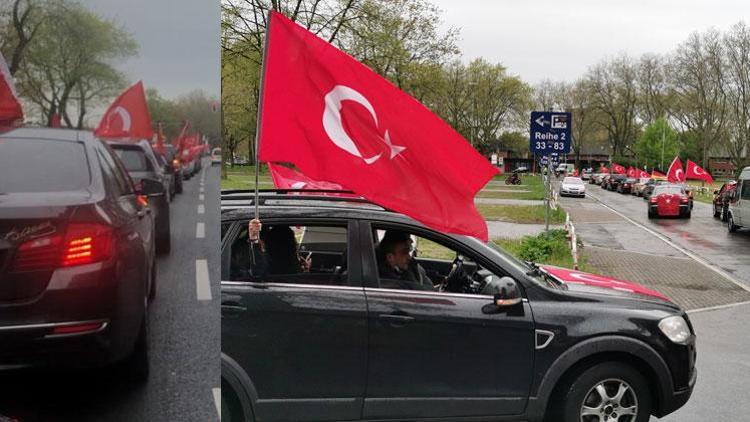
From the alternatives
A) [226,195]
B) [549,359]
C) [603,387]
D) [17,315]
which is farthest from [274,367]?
[17,315]

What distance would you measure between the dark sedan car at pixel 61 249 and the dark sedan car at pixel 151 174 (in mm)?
22

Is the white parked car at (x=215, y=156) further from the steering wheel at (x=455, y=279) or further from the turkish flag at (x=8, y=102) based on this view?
the steering wheel at (x=455, y=279)

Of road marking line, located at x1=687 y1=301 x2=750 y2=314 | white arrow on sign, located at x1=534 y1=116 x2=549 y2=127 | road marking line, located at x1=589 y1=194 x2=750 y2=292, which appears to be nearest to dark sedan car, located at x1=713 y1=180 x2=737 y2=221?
road marking line, located at x1=589 y1=194 x2=750 y2=292

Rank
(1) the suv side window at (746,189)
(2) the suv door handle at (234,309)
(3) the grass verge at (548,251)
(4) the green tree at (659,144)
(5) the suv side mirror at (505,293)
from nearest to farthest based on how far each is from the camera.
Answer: (2) the suv door handle at (234,309), (5) the suv side mirror at (505,293), (3) the grass verge at (548,251), (1) the suv side window at (746,189), (4) the green tree at (659,144)

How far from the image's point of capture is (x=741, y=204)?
75.3 feet

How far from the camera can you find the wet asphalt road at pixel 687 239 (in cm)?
1680

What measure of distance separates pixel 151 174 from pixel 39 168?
19cm

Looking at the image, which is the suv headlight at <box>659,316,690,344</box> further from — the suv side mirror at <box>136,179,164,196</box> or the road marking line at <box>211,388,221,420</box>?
the suv side mirror at <box>136,179,164,196</box>

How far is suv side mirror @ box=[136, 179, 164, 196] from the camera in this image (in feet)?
3.92

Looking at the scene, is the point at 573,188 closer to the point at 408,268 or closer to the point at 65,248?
the point at 408,268

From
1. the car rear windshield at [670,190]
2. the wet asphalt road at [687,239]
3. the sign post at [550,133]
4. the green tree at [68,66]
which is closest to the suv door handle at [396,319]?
the green tree at [68,66]

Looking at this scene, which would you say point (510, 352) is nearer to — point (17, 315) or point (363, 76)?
point (363, 76)

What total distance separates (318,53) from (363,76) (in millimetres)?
278

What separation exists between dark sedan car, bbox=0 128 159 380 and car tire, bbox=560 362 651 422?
3.64m
